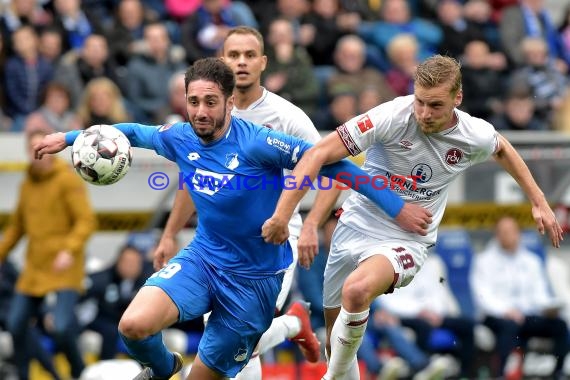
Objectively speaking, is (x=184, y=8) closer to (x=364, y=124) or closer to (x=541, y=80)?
(x=541, y=80)

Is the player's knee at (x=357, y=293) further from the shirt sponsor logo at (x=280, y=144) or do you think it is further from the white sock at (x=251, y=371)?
the white sock at (x=251, y=371)

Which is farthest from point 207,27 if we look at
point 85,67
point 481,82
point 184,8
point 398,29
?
point 481,82

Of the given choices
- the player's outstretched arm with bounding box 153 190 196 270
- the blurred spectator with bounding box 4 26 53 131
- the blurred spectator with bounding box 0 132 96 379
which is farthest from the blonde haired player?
the blurred spectator with bounding box 4 26 53 131

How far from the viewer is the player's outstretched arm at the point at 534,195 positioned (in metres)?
8.49

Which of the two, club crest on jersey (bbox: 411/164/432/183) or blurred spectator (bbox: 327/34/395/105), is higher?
club crest on jersey (bbox: 411/164/432/183)

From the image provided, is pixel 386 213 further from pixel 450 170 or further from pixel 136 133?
pixel 136 133

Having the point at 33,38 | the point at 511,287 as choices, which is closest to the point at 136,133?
the point at 33,38

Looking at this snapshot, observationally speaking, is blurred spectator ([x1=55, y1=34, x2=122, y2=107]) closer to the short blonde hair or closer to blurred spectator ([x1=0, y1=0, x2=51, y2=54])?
blurred spectator ([x1=0, y1=0, x2=51, y2=54])

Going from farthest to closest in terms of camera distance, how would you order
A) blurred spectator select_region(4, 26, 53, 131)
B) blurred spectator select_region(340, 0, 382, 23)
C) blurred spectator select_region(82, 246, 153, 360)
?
blurred spectator select_region(340, 0, 382, 23)
blurred spectator select_region(4, 26, 53, 131)
blurred spectator select_region(82, 246, 153, 360)

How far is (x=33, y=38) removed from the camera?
13.8m

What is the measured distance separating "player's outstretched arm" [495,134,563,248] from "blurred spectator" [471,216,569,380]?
5.58m

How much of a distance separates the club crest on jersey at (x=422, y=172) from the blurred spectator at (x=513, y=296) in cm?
582

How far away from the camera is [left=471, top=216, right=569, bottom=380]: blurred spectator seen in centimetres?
1420

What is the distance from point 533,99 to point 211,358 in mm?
8407
